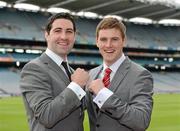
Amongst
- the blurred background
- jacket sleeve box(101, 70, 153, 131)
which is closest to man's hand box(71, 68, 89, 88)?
jacket sleeve box(101, 70, 153, 131)

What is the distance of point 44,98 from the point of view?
151 inches

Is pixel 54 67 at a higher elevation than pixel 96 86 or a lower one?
higher

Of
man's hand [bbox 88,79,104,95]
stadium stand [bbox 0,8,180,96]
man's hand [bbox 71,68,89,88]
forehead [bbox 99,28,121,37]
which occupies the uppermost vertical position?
forehead [bbox 99,28,121,37]

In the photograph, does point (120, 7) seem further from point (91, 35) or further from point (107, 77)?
point (107, 77)

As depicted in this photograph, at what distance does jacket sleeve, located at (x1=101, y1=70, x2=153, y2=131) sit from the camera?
371 cm

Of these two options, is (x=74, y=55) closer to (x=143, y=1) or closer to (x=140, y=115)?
(x=143, y=1)

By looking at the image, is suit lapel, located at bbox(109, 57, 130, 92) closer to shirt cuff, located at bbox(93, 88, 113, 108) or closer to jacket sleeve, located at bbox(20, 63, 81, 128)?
shirt cuff, located at bbox(93, 88, 113, 108)

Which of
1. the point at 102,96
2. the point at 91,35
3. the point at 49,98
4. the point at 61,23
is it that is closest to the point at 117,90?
the point at 102,96

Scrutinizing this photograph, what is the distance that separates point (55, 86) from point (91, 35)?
2118 inches

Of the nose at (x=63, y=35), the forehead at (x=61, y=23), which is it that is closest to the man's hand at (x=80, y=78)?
the nose at (x=63, y=35)

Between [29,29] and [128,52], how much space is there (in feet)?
57.4

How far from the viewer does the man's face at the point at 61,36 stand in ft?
13.7

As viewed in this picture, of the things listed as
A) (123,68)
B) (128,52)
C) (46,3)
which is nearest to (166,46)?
(128,52)

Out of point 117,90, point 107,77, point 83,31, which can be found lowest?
point 83,31
